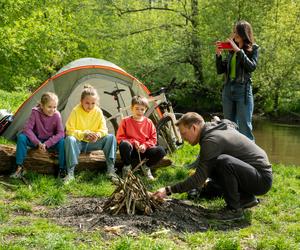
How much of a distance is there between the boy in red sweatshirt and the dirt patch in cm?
142

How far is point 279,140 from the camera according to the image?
15672 millimetres

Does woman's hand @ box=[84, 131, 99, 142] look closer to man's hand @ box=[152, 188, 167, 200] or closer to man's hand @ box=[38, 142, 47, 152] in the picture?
man's hand @ box=[38, 142, 47, 152]

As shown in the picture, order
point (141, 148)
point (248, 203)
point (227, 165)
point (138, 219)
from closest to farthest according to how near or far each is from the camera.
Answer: point (138, 219)
point (227, 165)
point (248, 203)
point (141, 148)

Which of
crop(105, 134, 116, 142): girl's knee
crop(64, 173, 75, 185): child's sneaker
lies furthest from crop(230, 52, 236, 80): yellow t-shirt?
crop(64, 173, 75, 185): child's sneaker

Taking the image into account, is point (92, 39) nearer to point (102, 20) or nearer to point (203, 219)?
point (102, 20)

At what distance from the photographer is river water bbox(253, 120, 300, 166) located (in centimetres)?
1253

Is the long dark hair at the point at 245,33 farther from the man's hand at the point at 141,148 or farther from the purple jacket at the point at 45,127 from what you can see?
the purple jacket at the point at 45,127

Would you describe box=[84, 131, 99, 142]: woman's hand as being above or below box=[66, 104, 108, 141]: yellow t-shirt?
below

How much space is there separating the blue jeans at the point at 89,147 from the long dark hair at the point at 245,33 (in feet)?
7.82

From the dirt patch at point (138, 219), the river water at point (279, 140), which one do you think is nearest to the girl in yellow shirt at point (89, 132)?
the dirt patch at point (138, 219)

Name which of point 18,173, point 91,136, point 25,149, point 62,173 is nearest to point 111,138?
point 91,136

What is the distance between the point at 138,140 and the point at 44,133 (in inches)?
54.7

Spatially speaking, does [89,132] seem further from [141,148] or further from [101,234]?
[101,234]

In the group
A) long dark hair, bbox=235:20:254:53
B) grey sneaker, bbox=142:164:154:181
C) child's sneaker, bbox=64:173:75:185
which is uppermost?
long dark hair, bbox=235:20:254:53
